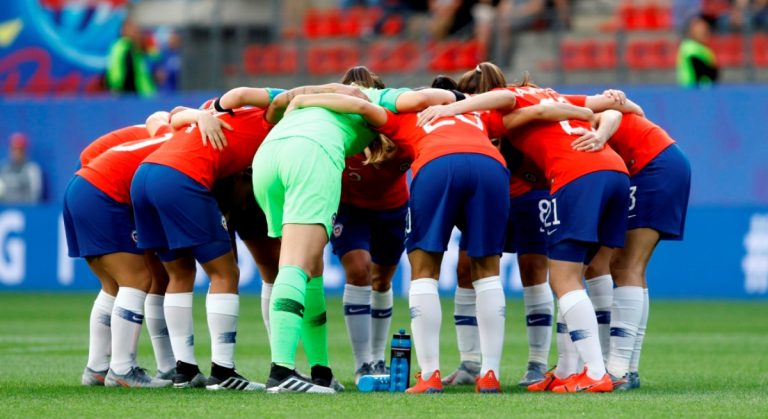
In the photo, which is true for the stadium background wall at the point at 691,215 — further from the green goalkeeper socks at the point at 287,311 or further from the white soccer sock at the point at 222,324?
the green goalkeeper socks at the point at 287,311

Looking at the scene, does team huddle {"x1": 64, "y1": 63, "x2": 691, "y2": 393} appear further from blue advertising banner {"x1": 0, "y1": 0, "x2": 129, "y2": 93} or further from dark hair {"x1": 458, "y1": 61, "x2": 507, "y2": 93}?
blue advertising banner {"x1": 0, "y1": 0, "x2": 129, "y2": 93}

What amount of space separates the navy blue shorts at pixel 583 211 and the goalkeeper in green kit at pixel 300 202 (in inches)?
39.3

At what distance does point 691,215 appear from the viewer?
751 inches

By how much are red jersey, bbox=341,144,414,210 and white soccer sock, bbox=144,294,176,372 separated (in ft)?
4.88

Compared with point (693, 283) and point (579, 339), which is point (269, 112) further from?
point (693, 283)

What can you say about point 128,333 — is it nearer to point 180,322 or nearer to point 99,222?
point 180,322

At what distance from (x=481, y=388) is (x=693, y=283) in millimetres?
11482

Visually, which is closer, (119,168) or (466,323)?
(119,168)

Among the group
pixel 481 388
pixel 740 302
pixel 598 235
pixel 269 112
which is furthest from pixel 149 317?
pixel 740 302

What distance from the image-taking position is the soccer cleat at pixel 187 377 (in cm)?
877

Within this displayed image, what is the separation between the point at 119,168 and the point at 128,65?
13.1m

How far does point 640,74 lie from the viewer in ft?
67.8

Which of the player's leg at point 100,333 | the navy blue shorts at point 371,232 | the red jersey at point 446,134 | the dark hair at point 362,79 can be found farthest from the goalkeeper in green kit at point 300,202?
the player's leg at point 100,333

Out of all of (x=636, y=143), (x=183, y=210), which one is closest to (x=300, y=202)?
(x=183, y=210)
